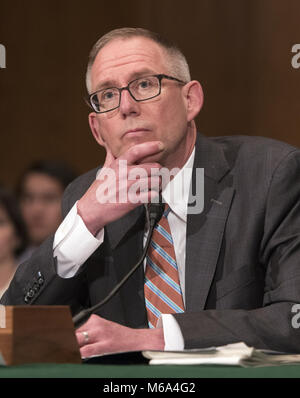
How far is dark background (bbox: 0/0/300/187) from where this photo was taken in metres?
4.18

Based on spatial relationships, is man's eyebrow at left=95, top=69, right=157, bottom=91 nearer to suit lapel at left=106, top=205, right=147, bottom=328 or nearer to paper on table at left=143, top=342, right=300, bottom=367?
suit lapel at left=106, top=205, right=147, bottom=328

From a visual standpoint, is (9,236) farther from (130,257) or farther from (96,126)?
(130,257)

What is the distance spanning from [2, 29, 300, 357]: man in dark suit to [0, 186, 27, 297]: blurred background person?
4.74 feet

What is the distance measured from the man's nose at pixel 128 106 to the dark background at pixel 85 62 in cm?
218

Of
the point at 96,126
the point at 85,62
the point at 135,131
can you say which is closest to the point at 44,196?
the point at 85,62

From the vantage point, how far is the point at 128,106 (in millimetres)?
1978

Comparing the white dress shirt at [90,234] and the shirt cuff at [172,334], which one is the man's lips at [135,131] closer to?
the white dress shirt at [90,234]

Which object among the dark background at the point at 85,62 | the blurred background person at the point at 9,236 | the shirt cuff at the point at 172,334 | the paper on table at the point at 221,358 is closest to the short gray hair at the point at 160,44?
the shirt cuff at the point at 172,334

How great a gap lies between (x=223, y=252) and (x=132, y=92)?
0.53 meters

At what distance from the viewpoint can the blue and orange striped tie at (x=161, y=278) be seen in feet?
6.31

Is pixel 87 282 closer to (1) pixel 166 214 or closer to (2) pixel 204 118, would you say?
(1) pixel 166 214

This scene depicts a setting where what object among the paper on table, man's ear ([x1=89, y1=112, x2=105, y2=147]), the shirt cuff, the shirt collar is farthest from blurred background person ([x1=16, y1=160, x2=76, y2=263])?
the paper on table

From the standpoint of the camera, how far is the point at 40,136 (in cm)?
505
